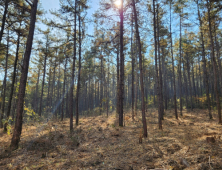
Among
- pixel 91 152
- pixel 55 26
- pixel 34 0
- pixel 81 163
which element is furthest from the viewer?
pixel 55 26

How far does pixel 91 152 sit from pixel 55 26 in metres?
9.94

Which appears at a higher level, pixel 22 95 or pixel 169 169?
pixel 22 95

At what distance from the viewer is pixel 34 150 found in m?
6.32

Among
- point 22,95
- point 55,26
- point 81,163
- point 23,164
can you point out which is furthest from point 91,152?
point 55,26

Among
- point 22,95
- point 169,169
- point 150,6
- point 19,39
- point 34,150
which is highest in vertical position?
point 150,6

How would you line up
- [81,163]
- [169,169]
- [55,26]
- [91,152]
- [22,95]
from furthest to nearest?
[55,26], [22,95], [91,152], [81,163], [169,169]

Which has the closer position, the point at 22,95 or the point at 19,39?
the point at 22,95

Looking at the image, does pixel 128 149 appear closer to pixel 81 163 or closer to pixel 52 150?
pixel 81 163

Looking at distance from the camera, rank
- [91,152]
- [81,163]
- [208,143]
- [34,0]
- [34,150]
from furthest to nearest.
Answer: [34,0] → [34,150] → [91,152] → [208,143] → [81,163]

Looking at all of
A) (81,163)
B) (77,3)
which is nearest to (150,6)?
(77,3)

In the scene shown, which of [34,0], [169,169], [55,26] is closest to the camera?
[169,169]

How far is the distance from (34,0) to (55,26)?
3.27m

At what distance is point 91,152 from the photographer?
592 centimetres

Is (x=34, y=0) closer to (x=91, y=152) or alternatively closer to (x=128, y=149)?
(x=91, y=152)
